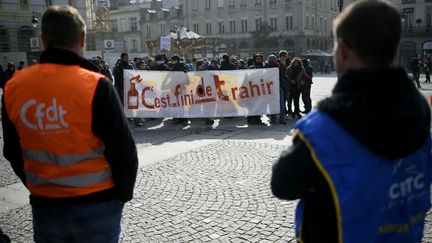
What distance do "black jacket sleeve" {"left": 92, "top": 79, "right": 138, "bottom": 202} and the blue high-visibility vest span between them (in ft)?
3.47

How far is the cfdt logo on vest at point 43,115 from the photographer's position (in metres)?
2.12

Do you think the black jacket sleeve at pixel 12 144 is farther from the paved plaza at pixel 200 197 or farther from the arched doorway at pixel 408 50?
the arched doorway at pixel 408 50

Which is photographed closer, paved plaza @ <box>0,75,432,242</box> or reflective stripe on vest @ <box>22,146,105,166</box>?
reflective stripe on vest @ <box>22,146,105,166</box>

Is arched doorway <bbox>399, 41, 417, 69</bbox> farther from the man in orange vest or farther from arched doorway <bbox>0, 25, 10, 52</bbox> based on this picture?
the man in orange vest

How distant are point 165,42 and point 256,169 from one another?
20.6m

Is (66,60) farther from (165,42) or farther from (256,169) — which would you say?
(165,42)

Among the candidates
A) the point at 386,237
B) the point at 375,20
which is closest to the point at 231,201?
the point at 386,237

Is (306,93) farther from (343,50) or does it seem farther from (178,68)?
(343,50)

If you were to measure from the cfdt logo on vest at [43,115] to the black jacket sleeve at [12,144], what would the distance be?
0.68ft

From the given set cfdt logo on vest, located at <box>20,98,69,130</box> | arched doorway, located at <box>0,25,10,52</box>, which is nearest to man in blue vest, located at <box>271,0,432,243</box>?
cfdt logo on vest, located at <box>20,98,69,130</box>

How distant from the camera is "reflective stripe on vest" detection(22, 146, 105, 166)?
7.08 ft

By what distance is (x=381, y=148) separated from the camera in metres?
1.49

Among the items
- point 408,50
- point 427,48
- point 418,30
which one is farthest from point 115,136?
point 408,50

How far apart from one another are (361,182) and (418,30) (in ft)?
197
